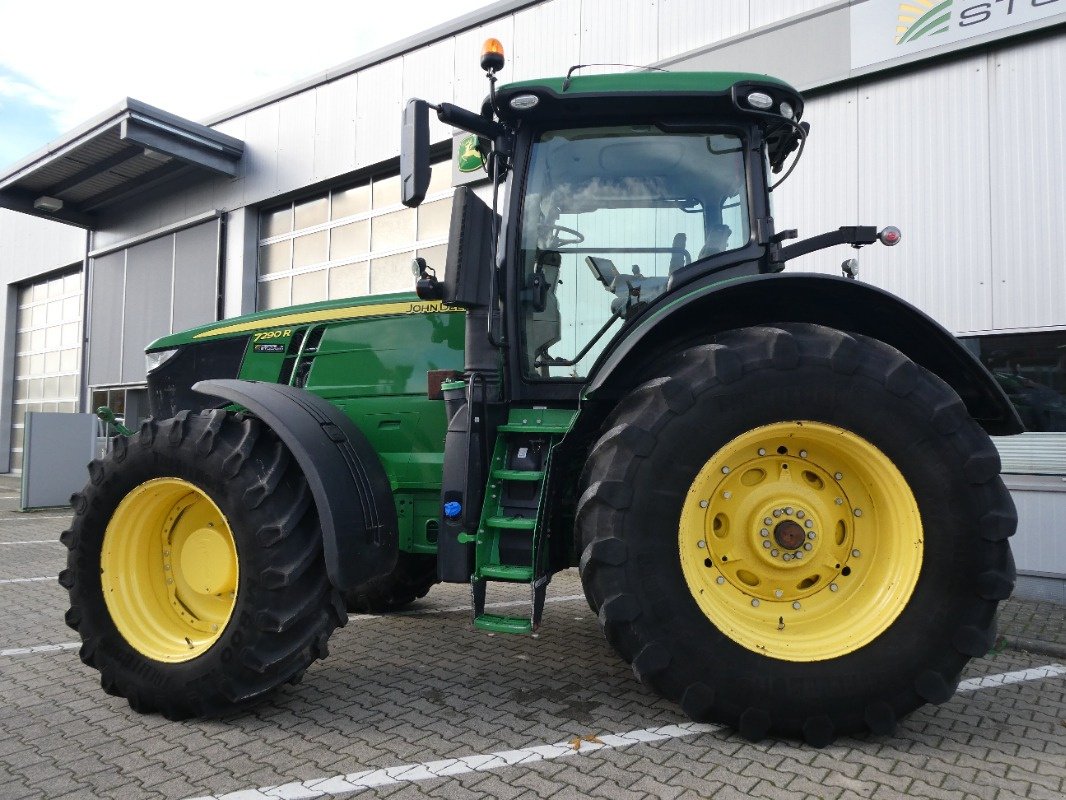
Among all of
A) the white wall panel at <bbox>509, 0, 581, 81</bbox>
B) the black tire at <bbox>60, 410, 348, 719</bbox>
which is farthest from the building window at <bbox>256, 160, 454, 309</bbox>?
the black tire at <bbox>60, 410, 348, 719</bbox>

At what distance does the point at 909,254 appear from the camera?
20.7ft

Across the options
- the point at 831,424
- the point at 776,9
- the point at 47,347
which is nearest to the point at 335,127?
the point at 776,9

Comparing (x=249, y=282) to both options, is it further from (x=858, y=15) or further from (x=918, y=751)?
(x=918, y=751)

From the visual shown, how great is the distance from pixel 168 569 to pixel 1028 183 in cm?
655

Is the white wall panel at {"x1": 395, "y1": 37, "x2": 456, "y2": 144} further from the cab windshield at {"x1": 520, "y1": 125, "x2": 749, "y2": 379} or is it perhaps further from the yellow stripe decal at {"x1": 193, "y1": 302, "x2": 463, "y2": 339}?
the cab windshield at {"x1": 520, "y1": 125, "x2": 749, "y2": 379}

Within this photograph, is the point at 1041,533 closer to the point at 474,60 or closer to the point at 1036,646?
the point at 1036,646

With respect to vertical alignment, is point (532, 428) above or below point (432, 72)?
below

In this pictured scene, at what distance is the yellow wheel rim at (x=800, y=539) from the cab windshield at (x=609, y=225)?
85cm

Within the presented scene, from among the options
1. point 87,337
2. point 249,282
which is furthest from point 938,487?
point 87,337

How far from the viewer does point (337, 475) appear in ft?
9.78

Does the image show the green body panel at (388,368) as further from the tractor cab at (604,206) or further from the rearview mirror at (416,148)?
the rearview mirror at (416,148)

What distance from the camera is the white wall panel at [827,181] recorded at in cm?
663

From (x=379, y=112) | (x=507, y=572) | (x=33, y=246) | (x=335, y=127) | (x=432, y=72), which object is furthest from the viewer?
(x=33, y=246)

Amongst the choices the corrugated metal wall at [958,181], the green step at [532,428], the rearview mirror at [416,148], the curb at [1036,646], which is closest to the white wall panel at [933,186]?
the corrugated metal wall at [958,181]
